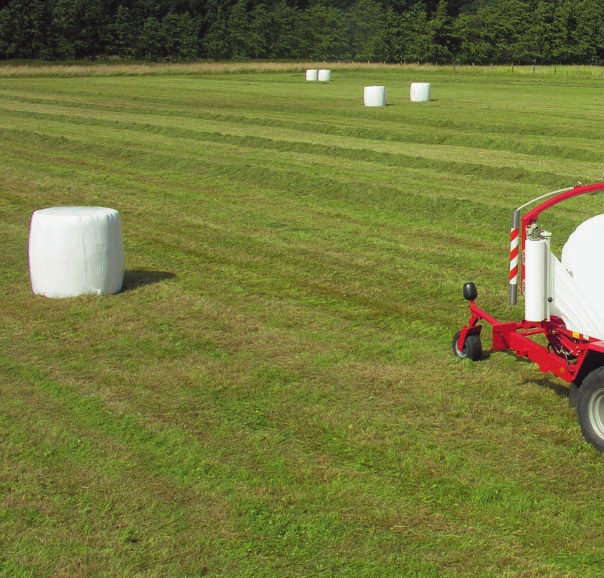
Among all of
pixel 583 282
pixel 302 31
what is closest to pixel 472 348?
pixel 583 282

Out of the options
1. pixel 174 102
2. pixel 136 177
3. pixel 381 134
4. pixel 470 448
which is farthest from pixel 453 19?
pixel 470 448

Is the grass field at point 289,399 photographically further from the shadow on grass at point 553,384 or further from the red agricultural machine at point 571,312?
the red agricultural machine at point 571,312

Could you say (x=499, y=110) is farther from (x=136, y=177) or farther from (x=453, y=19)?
(x=453, y=19)

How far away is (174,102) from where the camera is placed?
42.5 meters

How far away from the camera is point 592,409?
7254mm

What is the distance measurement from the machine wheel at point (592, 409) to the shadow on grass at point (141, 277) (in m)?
6.53

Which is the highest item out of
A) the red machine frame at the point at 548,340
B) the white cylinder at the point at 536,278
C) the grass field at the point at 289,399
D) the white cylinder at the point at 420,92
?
the white cylinder at the point at 420,92

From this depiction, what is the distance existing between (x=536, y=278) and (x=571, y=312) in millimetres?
408

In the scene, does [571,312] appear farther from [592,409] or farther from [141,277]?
[141,277]

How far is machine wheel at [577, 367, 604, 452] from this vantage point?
7.15m

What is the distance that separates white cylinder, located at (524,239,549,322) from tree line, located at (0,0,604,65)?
296 ft

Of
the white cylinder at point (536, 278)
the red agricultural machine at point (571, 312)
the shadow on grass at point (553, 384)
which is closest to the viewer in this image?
the red agricultural machine at point (571, 312)

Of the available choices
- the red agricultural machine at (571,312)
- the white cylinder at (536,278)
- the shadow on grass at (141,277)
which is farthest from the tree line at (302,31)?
the white cylinder at (536,278)

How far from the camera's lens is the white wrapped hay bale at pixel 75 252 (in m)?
11.3
